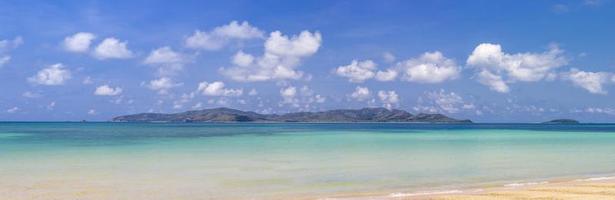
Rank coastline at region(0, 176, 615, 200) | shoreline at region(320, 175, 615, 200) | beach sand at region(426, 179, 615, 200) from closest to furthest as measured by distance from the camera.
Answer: beach sand at region(426, 179, 615, 200) < shoreline at region(320, 175, 615, 200) < coastline at region(0, 176, 615, 200)

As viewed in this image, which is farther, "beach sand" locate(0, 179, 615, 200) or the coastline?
the coastline

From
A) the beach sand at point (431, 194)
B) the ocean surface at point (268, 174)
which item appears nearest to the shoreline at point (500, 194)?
the beach sand at point (431, 194)

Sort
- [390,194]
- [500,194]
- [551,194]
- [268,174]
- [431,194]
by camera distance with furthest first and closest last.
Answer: [268,174]
[390,194]
[431,194]
[500,194]
[551,194]

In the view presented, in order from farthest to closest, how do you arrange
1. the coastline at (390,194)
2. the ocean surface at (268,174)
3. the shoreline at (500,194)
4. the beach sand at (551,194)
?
1. the ocean surface at (268,174)
2. the coastline at (390,194)
3. the shoreline at (500,194)
4. the beach sand at (551,194)

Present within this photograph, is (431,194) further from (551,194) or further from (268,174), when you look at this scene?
(268,174)

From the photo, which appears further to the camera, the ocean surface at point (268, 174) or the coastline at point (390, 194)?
the ocean surface at point (268, 174)

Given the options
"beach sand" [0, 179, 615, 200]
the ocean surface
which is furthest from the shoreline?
the ocean surface

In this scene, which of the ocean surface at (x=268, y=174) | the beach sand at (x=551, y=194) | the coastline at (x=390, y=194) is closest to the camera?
the beach sand at (x=551, y=194)

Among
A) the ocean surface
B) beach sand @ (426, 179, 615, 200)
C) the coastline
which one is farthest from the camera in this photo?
the ocean surface

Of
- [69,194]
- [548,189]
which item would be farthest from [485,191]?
[69,194]

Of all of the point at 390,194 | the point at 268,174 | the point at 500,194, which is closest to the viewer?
the point at 500,194

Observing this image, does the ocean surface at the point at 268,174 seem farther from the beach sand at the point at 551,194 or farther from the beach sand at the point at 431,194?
the beach sand at the point at 551,194

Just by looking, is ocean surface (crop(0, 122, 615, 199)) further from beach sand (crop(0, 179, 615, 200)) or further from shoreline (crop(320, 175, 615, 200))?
shoreline (crop(320, 175, 615, 200))

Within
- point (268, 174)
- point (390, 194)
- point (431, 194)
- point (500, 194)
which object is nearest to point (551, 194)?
point (500, 194)
